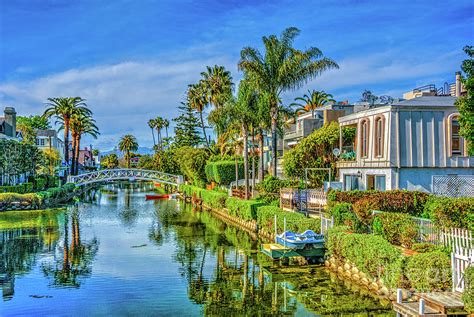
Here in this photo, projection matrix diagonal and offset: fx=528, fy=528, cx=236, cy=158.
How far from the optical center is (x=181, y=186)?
89.2m

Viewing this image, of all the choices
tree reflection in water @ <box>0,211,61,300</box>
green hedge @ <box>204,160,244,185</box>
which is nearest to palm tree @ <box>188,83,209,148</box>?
green hedge @ <box>204,160,244,185</box>

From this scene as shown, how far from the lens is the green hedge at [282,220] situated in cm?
2912

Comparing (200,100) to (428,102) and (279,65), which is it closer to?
(279,65)

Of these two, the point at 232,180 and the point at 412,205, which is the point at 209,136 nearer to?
the point at 232,180

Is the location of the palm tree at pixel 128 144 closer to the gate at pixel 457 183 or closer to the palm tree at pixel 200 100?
the palm tree at pixel 200 100

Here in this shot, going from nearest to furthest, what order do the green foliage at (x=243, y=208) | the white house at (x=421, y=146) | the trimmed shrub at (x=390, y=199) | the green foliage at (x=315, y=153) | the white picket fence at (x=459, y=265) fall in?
the white picket fence at (x=459, y=265) < the trimmed shrub at (x=390, y=199) < the white house at (x=421, y=146) < the green foliage at (x=243, y=208) < the green foliage at (x=315, y=153)

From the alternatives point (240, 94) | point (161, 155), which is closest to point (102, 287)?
point (240, 94)

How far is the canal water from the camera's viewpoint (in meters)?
20.1

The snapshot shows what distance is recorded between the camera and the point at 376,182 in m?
36.1

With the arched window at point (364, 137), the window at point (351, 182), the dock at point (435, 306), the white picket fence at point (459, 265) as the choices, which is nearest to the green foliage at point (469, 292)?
the dock at point (435, 306)

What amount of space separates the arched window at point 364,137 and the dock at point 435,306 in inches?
896

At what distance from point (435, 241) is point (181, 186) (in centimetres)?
7074

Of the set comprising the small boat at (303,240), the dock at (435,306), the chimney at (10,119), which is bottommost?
the dock at (435,306)

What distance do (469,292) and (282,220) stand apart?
1967 centimetres
